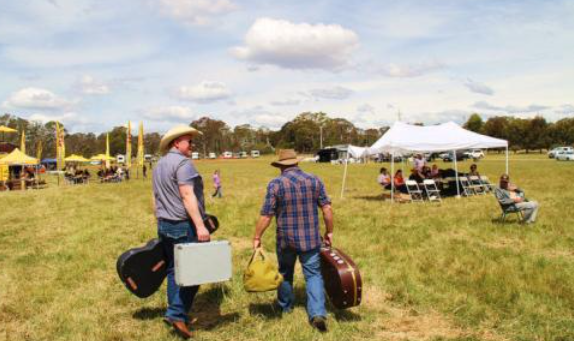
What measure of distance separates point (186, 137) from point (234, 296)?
2151 millimetres

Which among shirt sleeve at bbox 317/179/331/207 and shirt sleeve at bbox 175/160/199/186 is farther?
shirt sleeve at bbox 317/179/331/207

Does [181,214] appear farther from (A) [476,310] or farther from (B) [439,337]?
(A) [476,310]

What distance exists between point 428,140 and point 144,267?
1230cm

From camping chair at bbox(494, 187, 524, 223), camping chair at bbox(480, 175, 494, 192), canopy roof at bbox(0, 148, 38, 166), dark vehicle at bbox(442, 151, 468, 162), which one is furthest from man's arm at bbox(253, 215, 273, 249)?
dark vehicle at bbox(442, 151, 468, 162)

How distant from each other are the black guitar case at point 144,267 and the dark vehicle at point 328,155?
6498 centimetres

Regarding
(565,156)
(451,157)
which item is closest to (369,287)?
(565,156)

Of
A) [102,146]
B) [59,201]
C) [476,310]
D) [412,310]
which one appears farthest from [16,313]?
[102,146]

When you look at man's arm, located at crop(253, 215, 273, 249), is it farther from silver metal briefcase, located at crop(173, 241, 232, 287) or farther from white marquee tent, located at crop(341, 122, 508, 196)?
white marquee tent, located at crop(341, 122, 508, 196)

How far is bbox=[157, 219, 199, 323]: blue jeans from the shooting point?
4.13m

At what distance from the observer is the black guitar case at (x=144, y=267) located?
14.1 feet

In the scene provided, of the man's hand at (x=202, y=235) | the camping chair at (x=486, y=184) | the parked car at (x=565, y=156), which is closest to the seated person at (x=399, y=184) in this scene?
the camping chair at (x=486, y=184)

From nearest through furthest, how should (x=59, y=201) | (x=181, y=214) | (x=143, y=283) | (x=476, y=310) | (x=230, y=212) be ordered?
(x=181, y=214), (x=143, y=283), (x=476, y=310), (x=230, y=212), (x=59, y=201)

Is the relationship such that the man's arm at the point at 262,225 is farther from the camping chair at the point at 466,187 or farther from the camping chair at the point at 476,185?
the camping chair at the point at 476,185

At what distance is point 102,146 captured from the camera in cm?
12038
